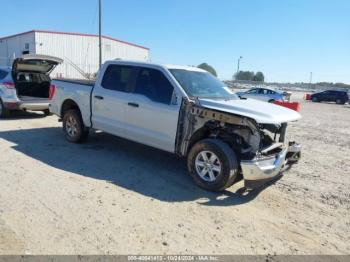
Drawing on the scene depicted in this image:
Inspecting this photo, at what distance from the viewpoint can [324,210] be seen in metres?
4.70

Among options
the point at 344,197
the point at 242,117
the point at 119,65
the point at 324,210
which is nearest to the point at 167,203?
the point at 242,117

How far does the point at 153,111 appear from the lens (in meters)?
5.80

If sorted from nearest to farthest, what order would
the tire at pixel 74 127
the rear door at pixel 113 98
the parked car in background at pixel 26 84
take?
the rear door at pixel 113 98 → the tire at pixel 74 127 → the parked car in background at pixel 26 84

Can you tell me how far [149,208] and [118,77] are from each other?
3.20 m

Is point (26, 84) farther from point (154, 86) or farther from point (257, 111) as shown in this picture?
point (257, 111)

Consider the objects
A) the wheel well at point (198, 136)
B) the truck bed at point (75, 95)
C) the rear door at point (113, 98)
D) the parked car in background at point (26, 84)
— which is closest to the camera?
the wheel well at point (198, 136)

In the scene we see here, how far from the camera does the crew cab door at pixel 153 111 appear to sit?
559 cm

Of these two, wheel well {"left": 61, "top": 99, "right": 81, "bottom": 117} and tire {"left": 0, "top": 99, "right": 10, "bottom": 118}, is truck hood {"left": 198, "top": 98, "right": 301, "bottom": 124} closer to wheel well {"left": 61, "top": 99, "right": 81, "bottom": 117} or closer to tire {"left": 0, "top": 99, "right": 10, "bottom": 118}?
wheel well {"left": 61, "top": 99, "right": 81, "bottom": 117}

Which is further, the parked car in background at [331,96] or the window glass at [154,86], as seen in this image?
the parked car in background at [331,96]

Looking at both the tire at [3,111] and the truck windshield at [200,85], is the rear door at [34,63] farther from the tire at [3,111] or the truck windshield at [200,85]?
the truck windshield at [200,85]

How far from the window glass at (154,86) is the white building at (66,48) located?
1179 inches

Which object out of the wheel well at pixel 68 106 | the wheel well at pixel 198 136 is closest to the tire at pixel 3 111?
the wheel well at pixel 68 106

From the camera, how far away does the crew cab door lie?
5590mm

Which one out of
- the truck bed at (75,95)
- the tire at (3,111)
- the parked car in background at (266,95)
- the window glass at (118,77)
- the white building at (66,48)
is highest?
the white building at (66,48)
